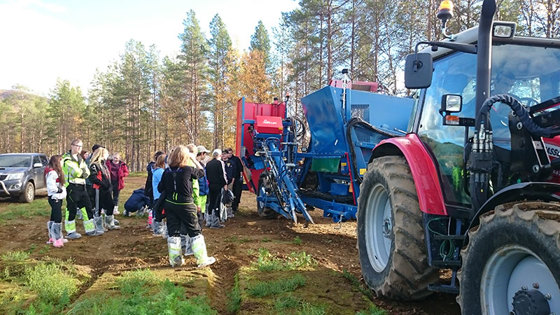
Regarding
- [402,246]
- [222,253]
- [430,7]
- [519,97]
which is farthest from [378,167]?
[430,7]

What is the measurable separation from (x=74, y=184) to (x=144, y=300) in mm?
4624

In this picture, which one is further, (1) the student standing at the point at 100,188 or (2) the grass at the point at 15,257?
(1) the student standing at the point at 100,188

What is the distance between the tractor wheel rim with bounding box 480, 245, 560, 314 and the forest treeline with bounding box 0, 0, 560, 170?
5.88 m

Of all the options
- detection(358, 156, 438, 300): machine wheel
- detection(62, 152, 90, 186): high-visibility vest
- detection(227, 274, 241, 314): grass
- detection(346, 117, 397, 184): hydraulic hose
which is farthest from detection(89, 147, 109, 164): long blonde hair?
detection(358, 156, 438, 300): machine wheel

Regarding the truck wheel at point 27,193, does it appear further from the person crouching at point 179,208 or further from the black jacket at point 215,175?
the person crouching at point 179,208

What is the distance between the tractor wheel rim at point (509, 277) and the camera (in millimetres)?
2146

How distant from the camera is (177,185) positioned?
547cm

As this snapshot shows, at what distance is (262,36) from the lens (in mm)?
35938

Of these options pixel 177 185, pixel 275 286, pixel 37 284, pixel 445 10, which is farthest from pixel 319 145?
pixel 37 284

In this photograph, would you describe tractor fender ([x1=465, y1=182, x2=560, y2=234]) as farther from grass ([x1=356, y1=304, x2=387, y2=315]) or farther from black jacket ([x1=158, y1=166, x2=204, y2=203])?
black jacket ([x1=158, y1=166, x2=204, y2=203])

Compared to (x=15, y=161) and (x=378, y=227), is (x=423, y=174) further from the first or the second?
(x=15, y=161)

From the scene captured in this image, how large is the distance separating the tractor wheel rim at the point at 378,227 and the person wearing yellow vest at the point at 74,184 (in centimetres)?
577

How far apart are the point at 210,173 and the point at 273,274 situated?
463 centimetres

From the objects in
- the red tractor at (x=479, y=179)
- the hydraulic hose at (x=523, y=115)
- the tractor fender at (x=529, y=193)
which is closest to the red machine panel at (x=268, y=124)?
the red tractor at (x=479, y=179)
